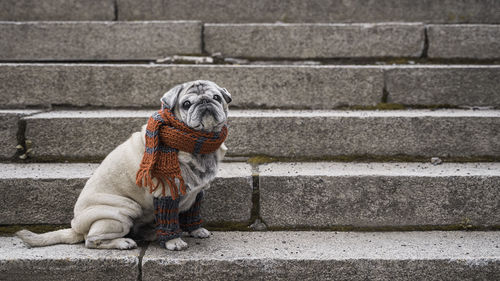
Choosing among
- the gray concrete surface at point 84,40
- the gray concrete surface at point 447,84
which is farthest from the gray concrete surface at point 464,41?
the gray concrete surface at point 84,40

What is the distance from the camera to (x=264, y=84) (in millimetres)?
3797

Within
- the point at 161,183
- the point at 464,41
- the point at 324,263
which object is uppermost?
the point at 464,41

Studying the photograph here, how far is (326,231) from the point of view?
9.71ft

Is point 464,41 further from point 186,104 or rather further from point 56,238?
point 56,238

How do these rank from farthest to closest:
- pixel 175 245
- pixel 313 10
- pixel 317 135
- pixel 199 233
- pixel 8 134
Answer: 1. pixel 313 10
2. pixel 317 135
3. pixel 8 134
4. pixel 199 233
5. pixel 175 245

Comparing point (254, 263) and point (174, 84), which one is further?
point (174, 84)

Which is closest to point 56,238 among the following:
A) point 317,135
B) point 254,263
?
point 254,263

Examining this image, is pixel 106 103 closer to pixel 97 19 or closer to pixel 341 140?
pixel 97 19

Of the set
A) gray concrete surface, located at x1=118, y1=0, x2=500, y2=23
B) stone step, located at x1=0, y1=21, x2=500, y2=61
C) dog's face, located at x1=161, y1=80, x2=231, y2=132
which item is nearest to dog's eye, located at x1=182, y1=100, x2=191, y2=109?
dog's face, located at x1=161, y1=80, x2=231, y2=132

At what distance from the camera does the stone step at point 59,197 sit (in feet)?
9.61

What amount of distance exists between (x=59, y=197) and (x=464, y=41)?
13.7 ft

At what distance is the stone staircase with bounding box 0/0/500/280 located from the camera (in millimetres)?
2508

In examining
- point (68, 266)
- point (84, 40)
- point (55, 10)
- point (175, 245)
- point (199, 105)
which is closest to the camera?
point (199, 105)

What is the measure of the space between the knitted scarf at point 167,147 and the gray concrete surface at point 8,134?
1.54 meters
